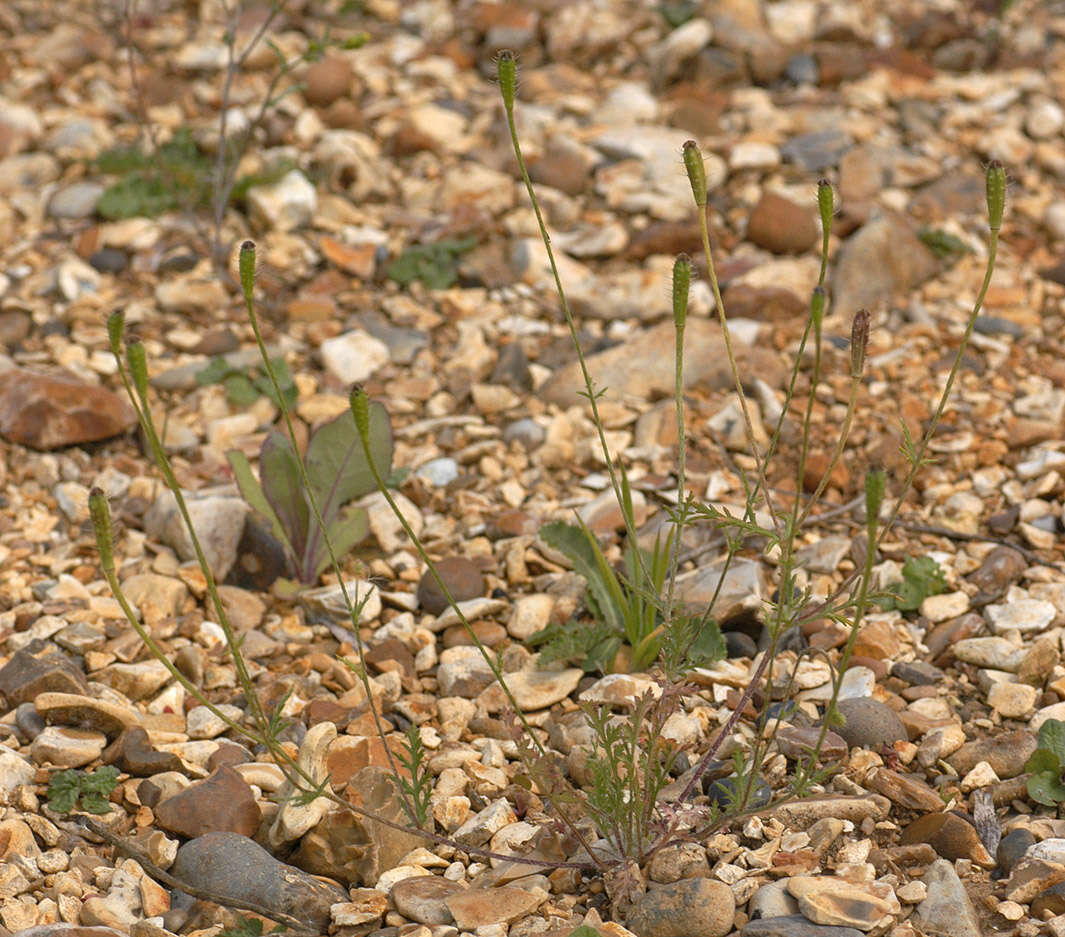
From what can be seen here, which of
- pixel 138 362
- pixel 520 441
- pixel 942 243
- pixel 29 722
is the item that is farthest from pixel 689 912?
pixel 942 243

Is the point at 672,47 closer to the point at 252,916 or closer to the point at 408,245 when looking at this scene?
the point at 408,245

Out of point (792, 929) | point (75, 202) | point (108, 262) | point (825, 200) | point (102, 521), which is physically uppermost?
point (825, 200)

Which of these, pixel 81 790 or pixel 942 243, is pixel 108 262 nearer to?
pixel 81 790

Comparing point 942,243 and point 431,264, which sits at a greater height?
point 942,243

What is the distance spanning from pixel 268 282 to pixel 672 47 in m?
2.01

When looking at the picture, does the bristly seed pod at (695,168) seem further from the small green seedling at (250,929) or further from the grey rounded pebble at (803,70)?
the grey rounded pebble at (803,70)

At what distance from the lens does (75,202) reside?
4391 mm

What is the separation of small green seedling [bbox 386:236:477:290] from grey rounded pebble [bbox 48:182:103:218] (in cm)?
106

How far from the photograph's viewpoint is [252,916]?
2.12 meters

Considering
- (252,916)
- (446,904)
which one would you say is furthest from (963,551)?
(252,916)

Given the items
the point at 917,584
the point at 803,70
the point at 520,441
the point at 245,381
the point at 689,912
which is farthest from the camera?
the point at 803,70

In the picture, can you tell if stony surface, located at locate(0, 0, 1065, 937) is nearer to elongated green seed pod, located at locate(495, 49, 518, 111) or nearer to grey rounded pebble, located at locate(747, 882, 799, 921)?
grey rounded pebble, located at locate(747, 882, 799, 921)

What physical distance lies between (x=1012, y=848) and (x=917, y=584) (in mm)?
825

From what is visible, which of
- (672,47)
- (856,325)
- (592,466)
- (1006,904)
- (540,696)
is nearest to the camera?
(856,325)
